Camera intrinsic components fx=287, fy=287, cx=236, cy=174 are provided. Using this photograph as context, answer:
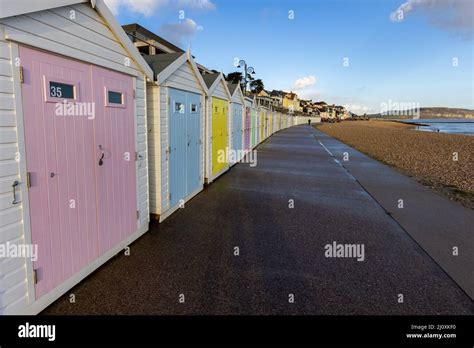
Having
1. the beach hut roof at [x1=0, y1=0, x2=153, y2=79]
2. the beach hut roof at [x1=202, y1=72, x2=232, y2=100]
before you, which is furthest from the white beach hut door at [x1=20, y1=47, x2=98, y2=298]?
the beach hut roof at [x1=202, y1=72, x2=232, y2=100]

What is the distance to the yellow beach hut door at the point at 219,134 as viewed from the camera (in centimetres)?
851

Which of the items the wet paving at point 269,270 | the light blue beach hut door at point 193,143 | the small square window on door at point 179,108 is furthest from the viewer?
the light blue beach hut door at point 193,143

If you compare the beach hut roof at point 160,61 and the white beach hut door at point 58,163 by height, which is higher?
the beach hut roof at point 160,61

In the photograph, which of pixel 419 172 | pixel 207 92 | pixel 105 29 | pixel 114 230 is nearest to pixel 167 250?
pixel 114 230

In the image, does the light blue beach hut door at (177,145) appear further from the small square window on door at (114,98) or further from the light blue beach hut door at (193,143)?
the small square window on door at (114,98)

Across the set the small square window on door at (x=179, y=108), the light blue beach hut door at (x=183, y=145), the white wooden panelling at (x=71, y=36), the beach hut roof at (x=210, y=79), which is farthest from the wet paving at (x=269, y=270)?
the beach hut roof at (x=210, y=79)

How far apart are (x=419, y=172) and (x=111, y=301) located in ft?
33.5

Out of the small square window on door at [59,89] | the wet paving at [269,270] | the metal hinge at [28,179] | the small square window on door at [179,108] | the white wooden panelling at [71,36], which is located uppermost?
the white wooden panelling at [71,36]

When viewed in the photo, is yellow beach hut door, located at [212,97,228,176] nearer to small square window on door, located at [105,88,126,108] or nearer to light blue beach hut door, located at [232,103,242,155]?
light blue beach hut door, located at [232,103,242,155]

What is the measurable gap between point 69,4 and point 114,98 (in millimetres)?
1140

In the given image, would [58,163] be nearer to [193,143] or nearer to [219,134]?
[193,143]

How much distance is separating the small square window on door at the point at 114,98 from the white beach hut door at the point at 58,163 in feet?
1.19

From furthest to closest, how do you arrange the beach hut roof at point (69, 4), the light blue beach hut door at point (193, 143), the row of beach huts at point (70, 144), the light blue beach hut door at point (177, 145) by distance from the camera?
the light blue beach hut door at point (193, 143)
the light blue beach hut door at point (177, 145)
the row of beach huts at point (70, 144)
the beach hut roof at point (69, 4)

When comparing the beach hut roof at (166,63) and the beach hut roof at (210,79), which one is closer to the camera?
the beach hut roof at (166,63)
